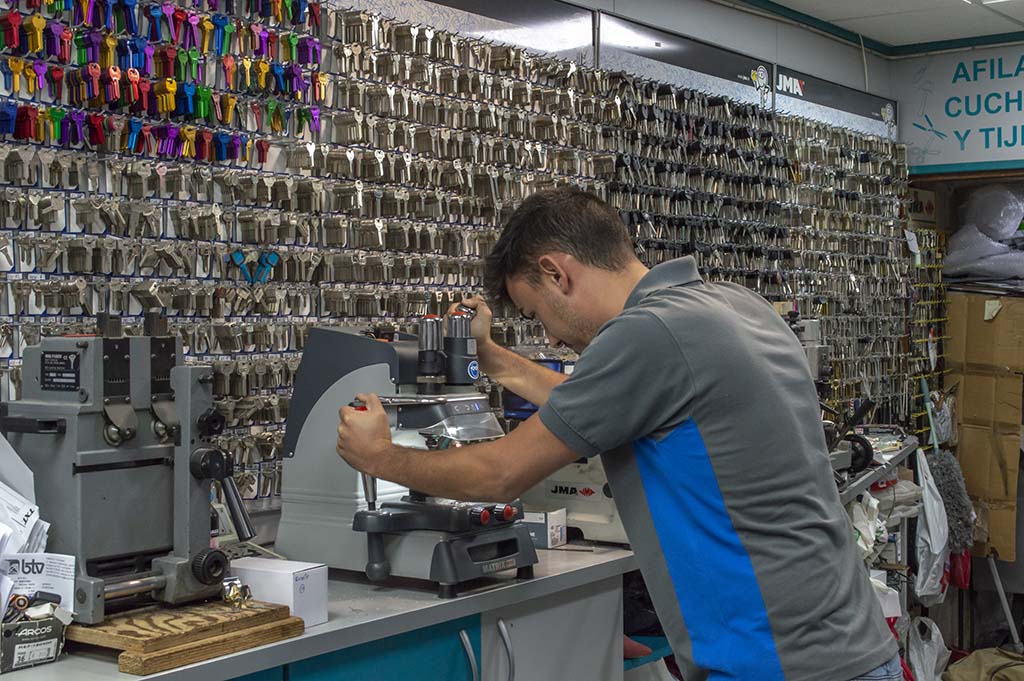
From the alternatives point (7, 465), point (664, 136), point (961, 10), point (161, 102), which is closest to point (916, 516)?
point (664, 136)

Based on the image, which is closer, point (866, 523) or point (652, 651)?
point (652, 651)

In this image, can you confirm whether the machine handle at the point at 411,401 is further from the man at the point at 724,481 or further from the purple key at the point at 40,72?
the purple key at the point at 40,72

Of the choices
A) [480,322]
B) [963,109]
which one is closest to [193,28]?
[480,322]

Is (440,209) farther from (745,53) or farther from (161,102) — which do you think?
(745,53)

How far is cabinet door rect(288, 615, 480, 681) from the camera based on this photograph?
234 centimetres

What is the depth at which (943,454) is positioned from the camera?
6488 mm

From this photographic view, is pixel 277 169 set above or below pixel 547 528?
above

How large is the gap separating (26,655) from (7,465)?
40cm

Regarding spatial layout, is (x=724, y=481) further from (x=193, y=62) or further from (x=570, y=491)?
(x=193, y=62)

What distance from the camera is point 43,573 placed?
7.03 ft

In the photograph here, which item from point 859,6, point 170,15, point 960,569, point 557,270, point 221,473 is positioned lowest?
point 960,569

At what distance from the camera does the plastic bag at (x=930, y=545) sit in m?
5.63

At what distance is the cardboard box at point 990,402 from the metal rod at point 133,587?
5.58 meters

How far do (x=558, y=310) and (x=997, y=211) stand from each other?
5629mm
